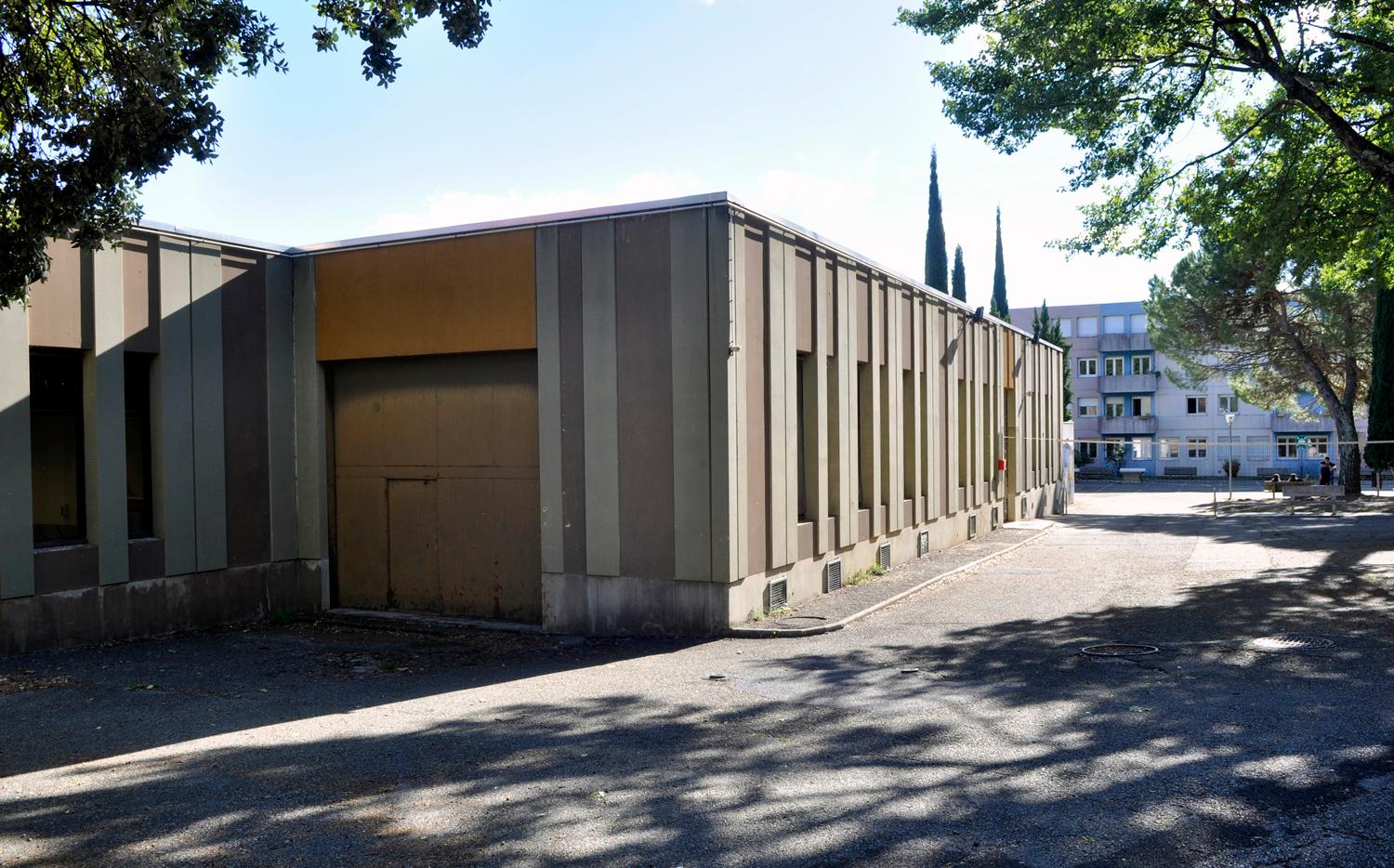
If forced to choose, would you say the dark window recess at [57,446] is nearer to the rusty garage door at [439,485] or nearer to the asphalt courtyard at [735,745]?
the asphalt courtyard at [735,745]

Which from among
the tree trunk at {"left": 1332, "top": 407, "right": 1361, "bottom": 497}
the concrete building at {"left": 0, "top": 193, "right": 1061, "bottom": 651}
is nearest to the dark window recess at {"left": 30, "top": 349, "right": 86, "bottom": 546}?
the concrete building at {"left": 0, "top": 193, "right": 1061, "bottom": 651}

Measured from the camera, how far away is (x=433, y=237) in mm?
13328

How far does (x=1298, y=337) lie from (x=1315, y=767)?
35.2 meters

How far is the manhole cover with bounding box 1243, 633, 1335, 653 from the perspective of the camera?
32.8 ft

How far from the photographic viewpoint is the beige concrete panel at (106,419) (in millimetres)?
11656

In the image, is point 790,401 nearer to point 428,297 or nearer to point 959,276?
point 428,297

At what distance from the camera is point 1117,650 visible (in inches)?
402

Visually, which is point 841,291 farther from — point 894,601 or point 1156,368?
point 1156,368

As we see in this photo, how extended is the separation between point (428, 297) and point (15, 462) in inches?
193

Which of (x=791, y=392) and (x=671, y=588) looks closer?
(x=671, y=588)

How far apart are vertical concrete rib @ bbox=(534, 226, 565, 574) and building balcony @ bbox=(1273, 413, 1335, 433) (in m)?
58.2

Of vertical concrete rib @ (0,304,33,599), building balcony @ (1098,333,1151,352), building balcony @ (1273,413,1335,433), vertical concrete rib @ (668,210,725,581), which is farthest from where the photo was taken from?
building balcony @ (1098,333,1151,352)

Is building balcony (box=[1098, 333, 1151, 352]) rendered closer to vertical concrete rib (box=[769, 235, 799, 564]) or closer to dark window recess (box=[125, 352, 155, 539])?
vertical concrete rib (box=[769, 235, 799, 564])

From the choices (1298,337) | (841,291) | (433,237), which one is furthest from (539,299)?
(1298,337)
